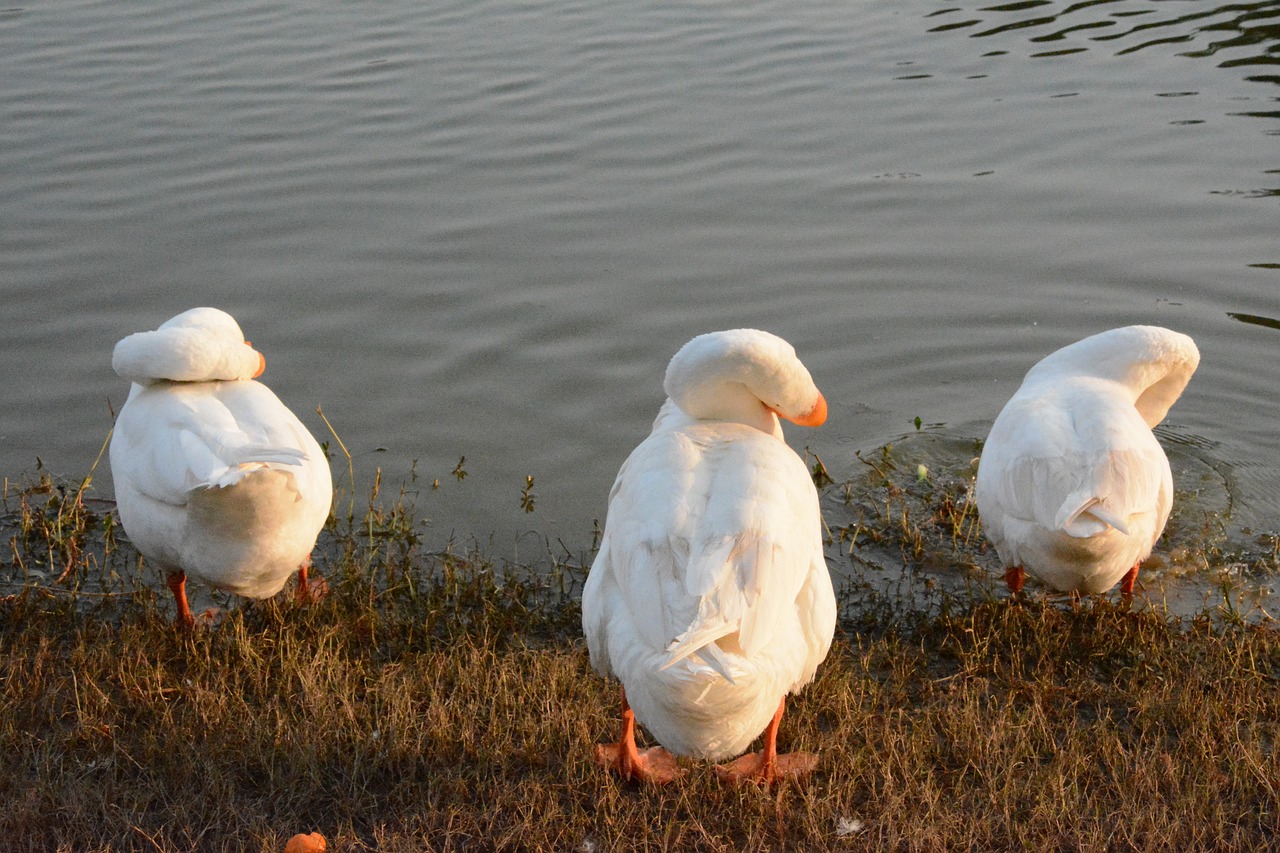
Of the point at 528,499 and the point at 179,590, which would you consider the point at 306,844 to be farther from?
the point at 528,499

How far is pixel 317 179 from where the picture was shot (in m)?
10.6

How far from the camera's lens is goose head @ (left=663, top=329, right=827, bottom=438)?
5074mm

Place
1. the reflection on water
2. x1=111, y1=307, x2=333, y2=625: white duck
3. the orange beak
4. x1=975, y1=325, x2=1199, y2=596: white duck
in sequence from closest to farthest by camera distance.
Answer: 1. x1=111, y1=307, x2=333, y2=625: white duck
2. x1=975, y1=325, x2=1199, y2=596: white duck
3. the orange beak
4. the reflection on water

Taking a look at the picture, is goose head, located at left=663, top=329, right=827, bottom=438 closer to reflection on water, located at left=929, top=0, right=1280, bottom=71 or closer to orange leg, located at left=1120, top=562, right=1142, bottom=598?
orange leg, located at left=1120, top=562, right=1142, bottom=598

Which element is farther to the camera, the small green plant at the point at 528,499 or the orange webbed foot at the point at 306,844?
the small green plant at the point at 528,499

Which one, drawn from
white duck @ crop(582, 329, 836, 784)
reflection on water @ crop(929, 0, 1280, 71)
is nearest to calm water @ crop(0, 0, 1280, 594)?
reflection on water @ crop(929, 0, 1280, 71)

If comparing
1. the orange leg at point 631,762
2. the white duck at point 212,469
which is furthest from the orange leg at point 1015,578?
the white duck at point 212,469

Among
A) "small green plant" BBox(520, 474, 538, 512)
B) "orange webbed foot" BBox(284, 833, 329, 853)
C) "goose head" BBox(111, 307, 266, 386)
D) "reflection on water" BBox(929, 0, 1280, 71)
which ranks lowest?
"small green plant" BBox(520, 474, 538, 512)

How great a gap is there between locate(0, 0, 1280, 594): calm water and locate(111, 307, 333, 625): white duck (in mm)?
1397

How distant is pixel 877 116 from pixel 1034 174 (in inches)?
68.4

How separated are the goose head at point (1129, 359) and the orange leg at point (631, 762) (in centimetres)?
270

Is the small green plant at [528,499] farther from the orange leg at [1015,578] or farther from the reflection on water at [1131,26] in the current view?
the reflection on water at [1131,26]

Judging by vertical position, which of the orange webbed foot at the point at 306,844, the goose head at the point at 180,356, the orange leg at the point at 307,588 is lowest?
the orange leg at the point at 307,588

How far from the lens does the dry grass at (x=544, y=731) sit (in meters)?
4.04
